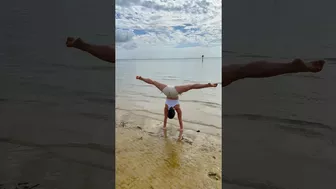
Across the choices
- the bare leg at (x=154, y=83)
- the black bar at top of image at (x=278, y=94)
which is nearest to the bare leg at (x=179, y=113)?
the bare leg at (x=154, y=83)

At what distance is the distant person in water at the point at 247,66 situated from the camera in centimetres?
132

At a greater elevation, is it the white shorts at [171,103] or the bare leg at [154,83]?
the bare leg at [154,83]

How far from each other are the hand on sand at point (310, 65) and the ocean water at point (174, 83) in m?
0.49

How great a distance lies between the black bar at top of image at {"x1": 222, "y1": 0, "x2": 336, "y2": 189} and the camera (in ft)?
4.26

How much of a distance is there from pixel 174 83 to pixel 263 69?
645mm
